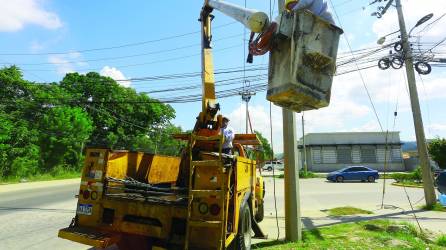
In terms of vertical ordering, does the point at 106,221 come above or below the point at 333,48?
below

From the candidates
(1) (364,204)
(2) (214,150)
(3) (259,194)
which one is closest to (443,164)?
(1) (364,204)

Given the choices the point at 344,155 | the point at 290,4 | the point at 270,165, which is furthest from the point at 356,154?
the point at 290,4

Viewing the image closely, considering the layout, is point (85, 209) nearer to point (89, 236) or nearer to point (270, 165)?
point (89, 236)

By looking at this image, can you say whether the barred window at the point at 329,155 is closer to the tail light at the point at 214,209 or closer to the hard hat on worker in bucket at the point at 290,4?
the tail light at the point at 214,209

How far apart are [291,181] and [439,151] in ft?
108

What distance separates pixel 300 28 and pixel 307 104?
3.36ft

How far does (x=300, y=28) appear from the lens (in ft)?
16.5

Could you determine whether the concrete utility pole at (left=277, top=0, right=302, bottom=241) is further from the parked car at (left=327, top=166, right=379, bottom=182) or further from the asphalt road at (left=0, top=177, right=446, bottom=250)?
the parked car at (left=327, top=166, right=379, bottom=182)

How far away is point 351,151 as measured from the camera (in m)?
56.3

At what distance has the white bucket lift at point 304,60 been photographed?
501 centimetres

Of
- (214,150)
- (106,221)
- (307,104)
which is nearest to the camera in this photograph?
(307,104)

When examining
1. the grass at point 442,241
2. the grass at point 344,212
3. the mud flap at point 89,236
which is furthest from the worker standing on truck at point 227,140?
the grass at point 344,212

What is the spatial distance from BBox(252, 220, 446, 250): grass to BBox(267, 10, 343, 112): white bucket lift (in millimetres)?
3794

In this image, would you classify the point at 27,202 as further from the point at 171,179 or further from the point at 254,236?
the point at 254,236
